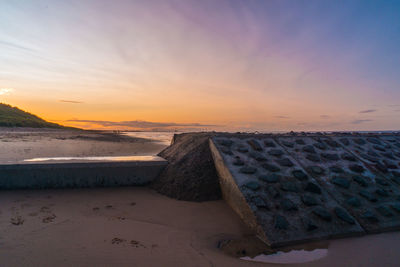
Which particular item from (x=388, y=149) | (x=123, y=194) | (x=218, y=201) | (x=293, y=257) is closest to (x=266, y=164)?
(x=218, y=201)

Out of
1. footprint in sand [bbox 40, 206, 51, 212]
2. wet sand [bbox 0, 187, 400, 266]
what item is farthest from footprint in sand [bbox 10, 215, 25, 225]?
footprint in sand [bbox 40, 206, 51, 212]

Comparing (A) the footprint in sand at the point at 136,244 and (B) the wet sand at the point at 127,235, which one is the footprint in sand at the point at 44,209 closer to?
(B) the wet sand at the point at 127,235

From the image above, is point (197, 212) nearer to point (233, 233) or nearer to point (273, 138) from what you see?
point (233, 233)

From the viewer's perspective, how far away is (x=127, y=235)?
9.45ft

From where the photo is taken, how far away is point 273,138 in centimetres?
525

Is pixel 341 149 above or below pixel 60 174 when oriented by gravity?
above

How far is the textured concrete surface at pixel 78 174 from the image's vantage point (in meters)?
4.49

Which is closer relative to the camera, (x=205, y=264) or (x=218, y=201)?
(x=205, y=264)

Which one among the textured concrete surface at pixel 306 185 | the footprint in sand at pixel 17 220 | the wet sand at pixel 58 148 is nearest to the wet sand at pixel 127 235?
the footprint in sand at pixel 17 220

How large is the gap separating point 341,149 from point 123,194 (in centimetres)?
491

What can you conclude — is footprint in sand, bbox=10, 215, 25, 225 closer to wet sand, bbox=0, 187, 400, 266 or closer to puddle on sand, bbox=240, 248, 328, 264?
wet sand, bbox=0, 187, 400, 266

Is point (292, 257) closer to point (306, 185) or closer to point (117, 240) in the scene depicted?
point (306, 185)

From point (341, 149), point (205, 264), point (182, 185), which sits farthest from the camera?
point (341, 149)

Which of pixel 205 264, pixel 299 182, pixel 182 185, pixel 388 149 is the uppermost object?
pixel 388 149
